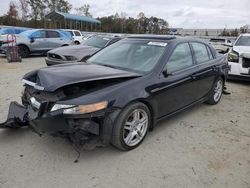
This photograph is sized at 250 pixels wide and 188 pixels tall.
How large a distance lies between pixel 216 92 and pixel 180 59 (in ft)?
5.78

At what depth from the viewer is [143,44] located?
4.09 meters

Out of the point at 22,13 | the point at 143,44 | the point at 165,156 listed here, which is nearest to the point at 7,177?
the point at 165,156

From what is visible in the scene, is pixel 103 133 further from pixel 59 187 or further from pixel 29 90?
pixel 29 90

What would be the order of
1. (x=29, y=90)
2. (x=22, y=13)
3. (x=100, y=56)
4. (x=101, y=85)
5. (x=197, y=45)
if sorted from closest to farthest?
(x=101, y=85) → (x=29, y=90) → (x=100, y=56) → (x=197, y=45) → (x=22, y=13)

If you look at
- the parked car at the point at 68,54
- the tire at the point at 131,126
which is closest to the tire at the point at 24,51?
the parked car at the point at 68,54

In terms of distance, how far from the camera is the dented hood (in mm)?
2923

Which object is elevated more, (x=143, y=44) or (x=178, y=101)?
(x=143, y=44)

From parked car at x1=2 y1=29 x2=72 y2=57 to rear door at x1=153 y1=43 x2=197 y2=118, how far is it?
10.8 m

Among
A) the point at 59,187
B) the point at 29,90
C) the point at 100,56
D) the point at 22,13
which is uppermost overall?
the point at 22,13

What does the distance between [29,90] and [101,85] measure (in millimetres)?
1166

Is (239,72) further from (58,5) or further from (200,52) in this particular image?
(58,5)

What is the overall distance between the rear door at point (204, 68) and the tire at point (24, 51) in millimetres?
10921

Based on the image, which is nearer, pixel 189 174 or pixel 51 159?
pixel 189 174

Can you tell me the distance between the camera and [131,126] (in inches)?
130
